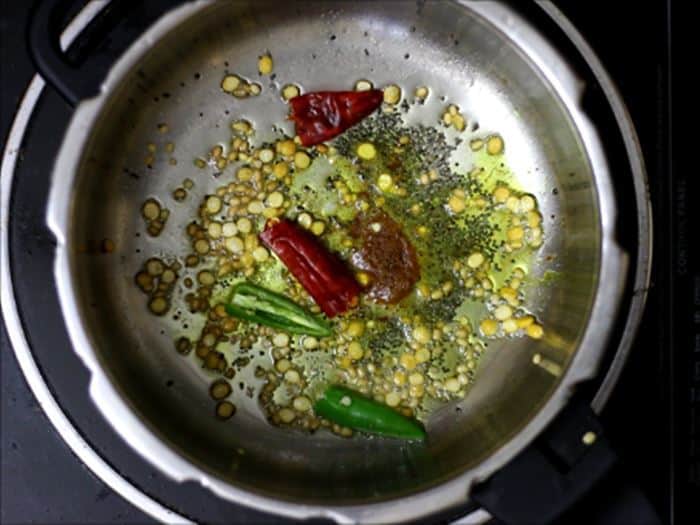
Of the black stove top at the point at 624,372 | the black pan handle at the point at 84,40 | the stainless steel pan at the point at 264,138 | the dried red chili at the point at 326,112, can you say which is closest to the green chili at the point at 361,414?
the stainless steel pan at the point at 264,138

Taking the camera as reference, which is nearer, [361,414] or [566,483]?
[566,483]

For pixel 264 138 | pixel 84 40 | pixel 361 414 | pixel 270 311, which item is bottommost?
pixel 361 414

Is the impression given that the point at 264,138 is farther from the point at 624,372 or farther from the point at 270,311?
the point at 624,372

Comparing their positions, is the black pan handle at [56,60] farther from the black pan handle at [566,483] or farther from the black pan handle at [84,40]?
the black pan handle at [566,483]

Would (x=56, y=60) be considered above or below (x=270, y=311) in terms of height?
above

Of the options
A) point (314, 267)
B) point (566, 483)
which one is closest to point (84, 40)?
point (314, 267)
